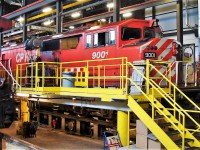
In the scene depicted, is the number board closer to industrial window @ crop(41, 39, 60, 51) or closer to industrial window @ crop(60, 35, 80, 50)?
industrial window @ crop(60, 35, 80, 50)

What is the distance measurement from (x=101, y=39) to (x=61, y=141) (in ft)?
12.5

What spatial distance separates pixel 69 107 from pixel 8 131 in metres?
3.05

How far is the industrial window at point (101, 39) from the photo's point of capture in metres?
8.40

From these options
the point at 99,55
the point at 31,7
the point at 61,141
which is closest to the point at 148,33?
the point at 99,55

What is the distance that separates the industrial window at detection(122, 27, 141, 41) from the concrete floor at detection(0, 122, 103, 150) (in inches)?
138

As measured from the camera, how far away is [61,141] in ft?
30.8

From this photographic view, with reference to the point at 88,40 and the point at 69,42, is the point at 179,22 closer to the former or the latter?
the point at 88,40

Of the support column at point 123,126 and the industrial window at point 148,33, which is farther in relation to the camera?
the industrial window at point 148,33

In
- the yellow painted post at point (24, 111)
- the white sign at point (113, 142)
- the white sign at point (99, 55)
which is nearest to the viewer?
the white sign at point (113, 142)

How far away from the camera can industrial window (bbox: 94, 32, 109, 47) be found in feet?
27.6

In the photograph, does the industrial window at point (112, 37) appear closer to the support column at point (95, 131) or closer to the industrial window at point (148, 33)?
the industrial window at point (148, 33)

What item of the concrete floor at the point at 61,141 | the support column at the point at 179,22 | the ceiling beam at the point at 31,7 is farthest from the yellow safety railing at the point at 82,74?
the ceiling beam at the point at 31,7

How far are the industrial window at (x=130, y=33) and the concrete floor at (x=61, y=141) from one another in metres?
3.52

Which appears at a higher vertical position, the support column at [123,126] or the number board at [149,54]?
the number board at [149,54]
